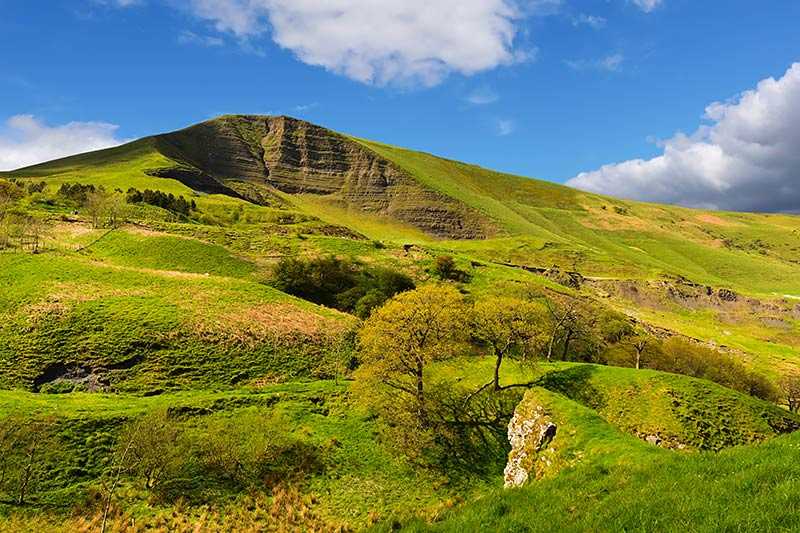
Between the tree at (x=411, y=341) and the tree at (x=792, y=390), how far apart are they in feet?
239

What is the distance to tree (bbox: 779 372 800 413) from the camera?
85125 millimetres

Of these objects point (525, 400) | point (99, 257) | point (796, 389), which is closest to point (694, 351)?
point (796, 389)

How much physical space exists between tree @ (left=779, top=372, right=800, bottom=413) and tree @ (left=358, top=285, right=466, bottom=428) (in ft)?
239

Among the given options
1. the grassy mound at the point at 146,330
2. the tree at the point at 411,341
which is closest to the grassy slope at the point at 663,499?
the tree at the point at 411,341

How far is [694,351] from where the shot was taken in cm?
8975

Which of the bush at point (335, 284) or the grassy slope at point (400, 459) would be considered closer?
the grassy slope at point (400, 459)

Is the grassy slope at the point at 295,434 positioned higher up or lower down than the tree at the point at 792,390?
higher up

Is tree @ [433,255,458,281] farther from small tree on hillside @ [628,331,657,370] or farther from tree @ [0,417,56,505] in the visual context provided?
tree @ [0,417,56,505]

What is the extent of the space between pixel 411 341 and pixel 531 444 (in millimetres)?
13797

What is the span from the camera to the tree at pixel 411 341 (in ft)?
136

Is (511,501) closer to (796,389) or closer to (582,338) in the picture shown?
(582,338)

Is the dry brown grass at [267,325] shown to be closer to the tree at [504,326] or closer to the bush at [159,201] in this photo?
the tree at [504,326]

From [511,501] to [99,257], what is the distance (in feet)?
297

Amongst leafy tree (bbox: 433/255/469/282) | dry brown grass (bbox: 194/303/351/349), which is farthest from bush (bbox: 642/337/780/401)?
dry brown grass (bbox: 194/303/351/349)
